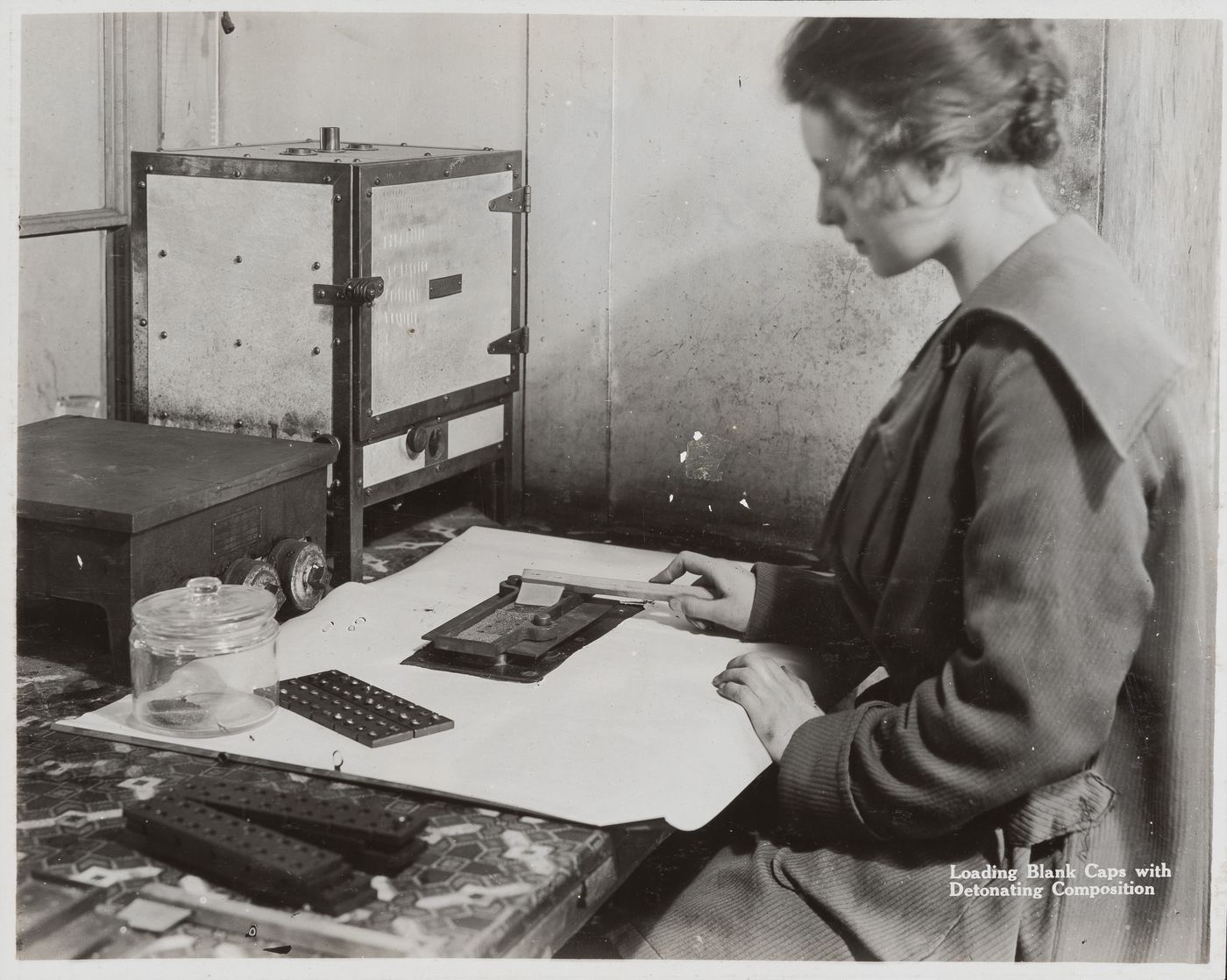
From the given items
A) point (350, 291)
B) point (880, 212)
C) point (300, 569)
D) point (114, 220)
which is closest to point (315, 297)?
point (350, 291)

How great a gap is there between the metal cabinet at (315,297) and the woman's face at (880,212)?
0.56 meters

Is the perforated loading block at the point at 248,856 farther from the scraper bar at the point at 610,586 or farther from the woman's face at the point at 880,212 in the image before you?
the woman's face at the point at 880,212

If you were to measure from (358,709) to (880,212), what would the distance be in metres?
0.75

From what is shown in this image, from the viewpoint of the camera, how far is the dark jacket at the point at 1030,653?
1.17 m

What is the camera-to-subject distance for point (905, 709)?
125 cm

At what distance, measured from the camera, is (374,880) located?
103 cm

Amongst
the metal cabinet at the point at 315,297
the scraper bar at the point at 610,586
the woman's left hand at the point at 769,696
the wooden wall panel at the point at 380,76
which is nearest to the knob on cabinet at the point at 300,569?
the metal cabinet at the point at 315,297

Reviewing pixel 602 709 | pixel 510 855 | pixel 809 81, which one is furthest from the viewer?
pixel 809 81

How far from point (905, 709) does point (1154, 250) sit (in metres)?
0.71

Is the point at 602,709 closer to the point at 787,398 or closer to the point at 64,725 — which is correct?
the point at 64,725

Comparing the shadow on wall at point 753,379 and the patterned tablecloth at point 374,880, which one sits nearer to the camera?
the patterned tablecloth at point 374,880

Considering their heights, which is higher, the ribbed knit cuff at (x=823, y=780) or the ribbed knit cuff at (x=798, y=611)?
the ribbed knit cuff at (x=798, y=611)

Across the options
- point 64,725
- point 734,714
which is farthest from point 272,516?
point 734,714

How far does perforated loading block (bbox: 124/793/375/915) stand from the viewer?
3.28 feet
